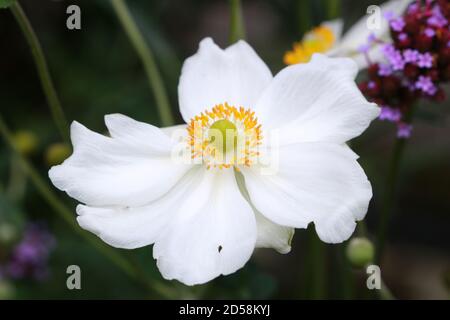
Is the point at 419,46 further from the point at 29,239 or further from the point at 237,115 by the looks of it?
the point at 29,239

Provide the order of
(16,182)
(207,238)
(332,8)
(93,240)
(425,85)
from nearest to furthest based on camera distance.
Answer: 1. (207,238)
2. (425,85)
3. (93,240)
4. (332,8)
5. (16,182)

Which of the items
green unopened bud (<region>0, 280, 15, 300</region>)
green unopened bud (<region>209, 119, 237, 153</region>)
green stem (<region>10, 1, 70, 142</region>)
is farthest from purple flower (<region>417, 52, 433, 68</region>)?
green unopened bud (<region>0, 280, 15, 300</region>)

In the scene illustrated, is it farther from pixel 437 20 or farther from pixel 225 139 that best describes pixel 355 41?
pixel 225 139

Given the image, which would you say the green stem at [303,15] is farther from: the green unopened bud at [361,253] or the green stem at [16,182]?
the green stem at [16,182]

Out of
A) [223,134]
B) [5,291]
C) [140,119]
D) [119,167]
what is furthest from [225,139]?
[140,119]

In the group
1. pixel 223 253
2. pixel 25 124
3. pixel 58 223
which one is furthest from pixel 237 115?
pixel 25 124

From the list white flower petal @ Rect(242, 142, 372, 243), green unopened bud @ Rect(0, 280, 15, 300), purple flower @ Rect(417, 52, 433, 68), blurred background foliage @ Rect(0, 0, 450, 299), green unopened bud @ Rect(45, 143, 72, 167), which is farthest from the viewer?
blurred background foliage @ Rect(0, 0, 450, 299)

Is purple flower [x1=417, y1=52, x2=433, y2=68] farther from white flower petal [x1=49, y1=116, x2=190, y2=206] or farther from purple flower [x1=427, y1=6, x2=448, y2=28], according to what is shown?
white flower petal [x1=49, y1=116, x2=190, y2=206]
